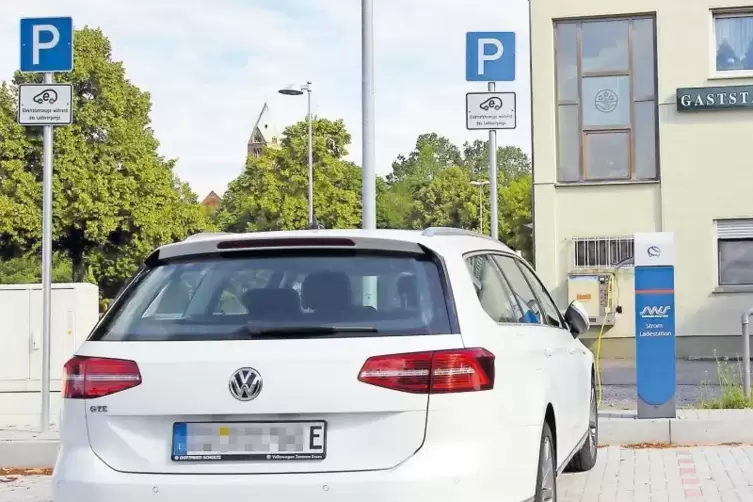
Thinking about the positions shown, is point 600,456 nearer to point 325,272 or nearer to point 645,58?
point 325,272

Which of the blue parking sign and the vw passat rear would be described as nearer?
the vw passat rear

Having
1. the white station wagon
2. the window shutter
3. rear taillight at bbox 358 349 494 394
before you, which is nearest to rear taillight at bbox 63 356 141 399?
the white station wagon

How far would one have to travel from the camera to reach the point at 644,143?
20.4 metres

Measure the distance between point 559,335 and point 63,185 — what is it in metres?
44.8

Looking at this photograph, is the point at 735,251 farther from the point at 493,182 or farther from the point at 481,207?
the point at 481,207

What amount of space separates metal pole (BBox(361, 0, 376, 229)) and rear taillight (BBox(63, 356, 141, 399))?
7667 mm

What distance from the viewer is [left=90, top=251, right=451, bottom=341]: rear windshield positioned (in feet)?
14.7

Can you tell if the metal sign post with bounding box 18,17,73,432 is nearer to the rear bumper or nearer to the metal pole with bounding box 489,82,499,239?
the metal pole with bounding box 489,82,499,239

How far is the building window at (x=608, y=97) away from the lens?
800 inches

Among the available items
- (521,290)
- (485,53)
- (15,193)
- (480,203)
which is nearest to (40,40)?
(485,53)

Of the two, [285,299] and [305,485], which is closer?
[305,485]

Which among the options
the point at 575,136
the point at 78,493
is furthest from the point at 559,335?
the point at 575,136

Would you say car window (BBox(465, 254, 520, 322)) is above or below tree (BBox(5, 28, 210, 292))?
below

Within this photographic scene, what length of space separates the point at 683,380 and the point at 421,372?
40.7ft
